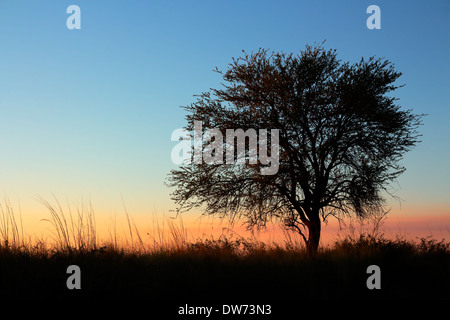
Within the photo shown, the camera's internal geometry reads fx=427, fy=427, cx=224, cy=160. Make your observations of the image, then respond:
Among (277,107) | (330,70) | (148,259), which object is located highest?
(330,70)

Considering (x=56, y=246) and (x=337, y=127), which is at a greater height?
(x=337, y=127)

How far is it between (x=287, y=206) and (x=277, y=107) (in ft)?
14.5

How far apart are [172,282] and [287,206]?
10249 mm

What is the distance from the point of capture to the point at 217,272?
10.2 metres

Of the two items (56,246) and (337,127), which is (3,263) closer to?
(56,246)

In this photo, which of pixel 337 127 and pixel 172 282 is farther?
pixel 337 127
